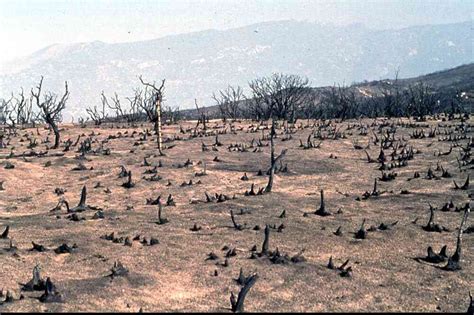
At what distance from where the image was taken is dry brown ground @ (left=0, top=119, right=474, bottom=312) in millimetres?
8547

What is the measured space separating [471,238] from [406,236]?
5.17 ft

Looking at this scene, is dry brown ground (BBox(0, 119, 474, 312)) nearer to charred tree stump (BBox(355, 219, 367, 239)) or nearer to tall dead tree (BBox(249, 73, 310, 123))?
charred tree stump (BBox(355, 219, 367, 239))

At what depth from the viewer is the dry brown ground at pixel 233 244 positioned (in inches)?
336

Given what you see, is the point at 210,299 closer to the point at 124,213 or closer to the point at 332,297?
the point at 332,297

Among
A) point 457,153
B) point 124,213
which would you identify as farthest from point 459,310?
point 457,153

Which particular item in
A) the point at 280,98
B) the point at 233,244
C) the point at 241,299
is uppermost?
the point at 280,98

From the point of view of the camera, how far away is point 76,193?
19.5m

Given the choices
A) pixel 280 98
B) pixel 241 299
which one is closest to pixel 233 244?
pixel 241 299

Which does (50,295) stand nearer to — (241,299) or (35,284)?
(35,284)

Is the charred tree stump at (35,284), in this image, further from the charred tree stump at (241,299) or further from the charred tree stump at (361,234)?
the charred tree stump at (361,234)

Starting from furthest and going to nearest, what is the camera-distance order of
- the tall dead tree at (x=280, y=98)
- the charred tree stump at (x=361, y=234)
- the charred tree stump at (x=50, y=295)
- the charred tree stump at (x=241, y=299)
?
the tall dead tree at (x=280, y=98) → the charred tree stump at (x=361, y=234) → the charred tree stump at (x=50, y=295) → the charred tree stump at (x=241, y=299)

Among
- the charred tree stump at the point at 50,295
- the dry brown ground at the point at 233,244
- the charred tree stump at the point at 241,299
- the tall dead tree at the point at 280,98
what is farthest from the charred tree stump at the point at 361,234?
the tall dead tree at the point at 280,98

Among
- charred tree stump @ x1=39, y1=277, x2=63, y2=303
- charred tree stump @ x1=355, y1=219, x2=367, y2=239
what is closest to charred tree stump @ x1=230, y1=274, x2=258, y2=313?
charred tree stump @ x1=39, y1=277, x2=63, y2=303

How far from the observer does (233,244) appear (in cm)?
1175
